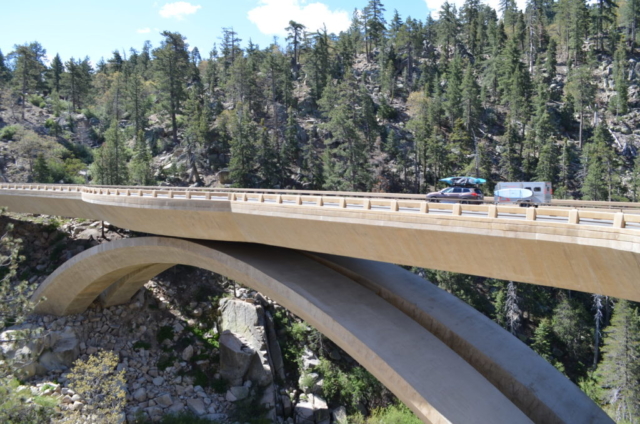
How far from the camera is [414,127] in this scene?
1962 inches

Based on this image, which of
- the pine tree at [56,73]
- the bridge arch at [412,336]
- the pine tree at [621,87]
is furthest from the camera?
the pine tree at [56,73]

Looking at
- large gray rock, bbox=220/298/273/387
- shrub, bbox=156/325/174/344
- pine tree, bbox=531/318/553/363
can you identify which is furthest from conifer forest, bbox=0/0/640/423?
shrub, bbox=156/325/174/344

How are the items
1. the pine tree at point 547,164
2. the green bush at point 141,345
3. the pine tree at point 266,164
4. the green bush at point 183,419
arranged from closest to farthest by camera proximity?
the green bush at point 183,419 < the green bush at point 141,345 < the pine tree at point 547,164 < the pine tree at point 266,164

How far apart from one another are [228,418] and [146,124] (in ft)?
160

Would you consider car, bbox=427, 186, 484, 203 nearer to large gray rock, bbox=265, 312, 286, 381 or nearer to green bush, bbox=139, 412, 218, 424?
large gray rock, bbox=265, 312, 286, 381

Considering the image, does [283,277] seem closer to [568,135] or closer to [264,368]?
[264,368]

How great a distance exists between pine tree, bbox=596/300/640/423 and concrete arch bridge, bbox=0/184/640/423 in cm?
1620

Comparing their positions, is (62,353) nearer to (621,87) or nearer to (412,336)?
(412,336)

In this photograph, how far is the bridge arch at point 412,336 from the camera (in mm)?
12609

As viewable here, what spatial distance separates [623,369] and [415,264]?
23429 mm

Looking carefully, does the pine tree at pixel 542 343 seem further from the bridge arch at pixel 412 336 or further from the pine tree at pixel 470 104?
the pine tree at pixel 470 104

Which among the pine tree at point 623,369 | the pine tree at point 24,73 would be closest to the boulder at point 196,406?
the pine tree at point 623,369

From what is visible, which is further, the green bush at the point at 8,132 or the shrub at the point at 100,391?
the green bush at the point at 8,132

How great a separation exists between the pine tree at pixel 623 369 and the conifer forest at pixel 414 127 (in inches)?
4.6
